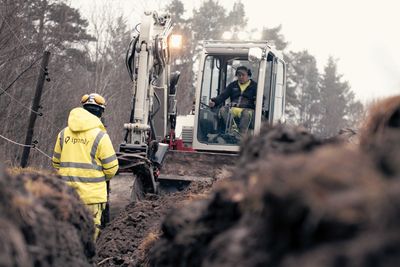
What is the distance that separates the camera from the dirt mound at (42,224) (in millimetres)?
2357

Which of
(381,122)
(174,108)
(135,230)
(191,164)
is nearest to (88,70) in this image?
(174,108)

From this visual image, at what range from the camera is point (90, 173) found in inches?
280

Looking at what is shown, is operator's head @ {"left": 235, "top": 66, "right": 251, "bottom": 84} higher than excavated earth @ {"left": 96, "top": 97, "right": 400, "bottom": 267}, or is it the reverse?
operator's head @ {"left": 235, "top": 66, "right": 251, "bottom": 84}

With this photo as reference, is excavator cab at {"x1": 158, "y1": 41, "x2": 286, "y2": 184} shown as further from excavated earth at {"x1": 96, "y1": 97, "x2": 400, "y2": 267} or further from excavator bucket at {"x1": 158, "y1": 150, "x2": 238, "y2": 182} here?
excavated earth at {"x1": 96, "y1": 97, "x2": 400, "y2": 267}

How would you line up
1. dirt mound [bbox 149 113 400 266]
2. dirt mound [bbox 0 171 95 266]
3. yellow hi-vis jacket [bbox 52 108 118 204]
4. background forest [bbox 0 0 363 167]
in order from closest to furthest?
dirt mound [bbox 149 113 400 266] → dirt mound [bbox 0 171 95 266] → yellow hi-vis jacket [bbox 52 108 118 204] → background forest [bbox 0 0 363 167]

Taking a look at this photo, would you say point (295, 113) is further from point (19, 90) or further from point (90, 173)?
point (90, 173)

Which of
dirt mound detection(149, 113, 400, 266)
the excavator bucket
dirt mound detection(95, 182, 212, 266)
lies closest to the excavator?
the excavator bucket

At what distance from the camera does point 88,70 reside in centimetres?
3706

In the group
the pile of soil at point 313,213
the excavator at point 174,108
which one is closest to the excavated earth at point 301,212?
the pile of soil at point 313,213

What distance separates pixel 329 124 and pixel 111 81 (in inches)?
1601

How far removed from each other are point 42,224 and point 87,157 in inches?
166

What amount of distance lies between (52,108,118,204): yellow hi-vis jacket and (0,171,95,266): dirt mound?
10.6 feet

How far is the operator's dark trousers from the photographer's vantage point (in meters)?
11.7

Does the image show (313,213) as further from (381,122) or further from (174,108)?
(174,108)
